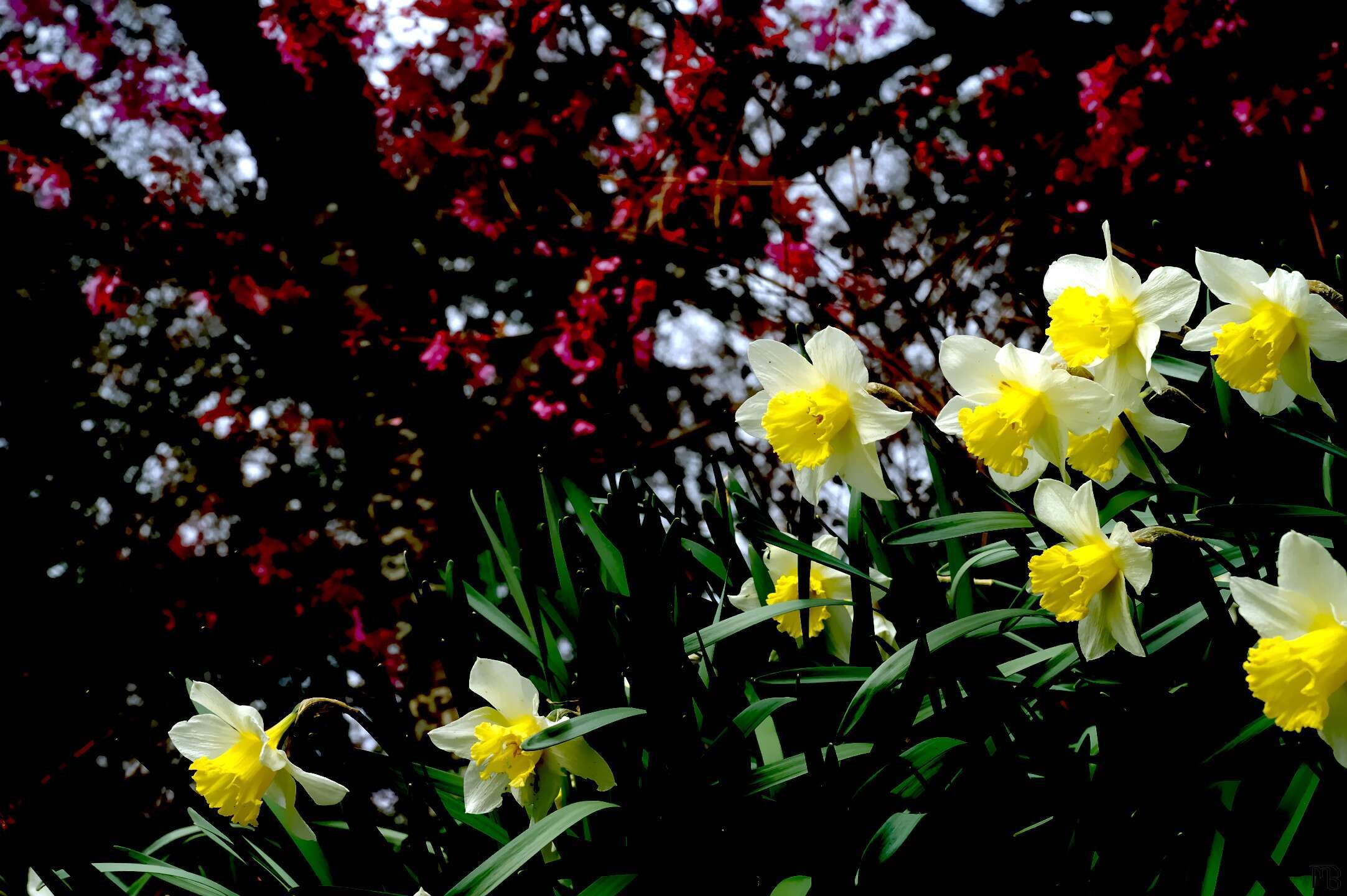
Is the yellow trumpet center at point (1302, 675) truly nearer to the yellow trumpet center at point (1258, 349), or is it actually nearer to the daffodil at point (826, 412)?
the yellow trumpet center at point (1258, 349)

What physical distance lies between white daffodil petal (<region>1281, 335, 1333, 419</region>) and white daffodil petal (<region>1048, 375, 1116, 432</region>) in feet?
0.56

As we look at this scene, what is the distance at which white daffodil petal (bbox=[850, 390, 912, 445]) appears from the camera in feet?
3.47

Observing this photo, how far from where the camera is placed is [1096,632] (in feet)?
3.07

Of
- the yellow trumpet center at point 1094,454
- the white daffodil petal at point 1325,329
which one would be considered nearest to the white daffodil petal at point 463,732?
the yellow trumpet center at point 1094,454

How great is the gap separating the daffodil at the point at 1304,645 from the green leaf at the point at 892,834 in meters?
0.31

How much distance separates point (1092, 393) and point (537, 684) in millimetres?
822

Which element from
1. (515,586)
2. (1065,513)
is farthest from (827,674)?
(515,586)

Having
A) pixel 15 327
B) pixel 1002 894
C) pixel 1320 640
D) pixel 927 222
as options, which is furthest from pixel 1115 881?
pixel 15 327

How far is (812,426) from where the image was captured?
1.10m

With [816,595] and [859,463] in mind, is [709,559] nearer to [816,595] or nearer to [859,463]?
[816,595]

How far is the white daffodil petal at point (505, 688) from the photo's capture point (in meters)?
Answer: 1.00

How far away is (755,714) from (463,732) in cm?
33

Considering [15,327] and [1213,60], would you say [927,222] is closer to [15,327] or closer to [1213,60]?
[1213,60]

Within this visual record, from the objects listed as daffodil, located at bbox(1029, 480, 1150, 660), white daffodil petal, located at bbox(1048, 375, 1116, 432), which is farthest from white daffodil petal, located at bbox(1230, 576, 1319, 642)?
white daffodil petal, located at bbox(1048, 375, 1116, 432)
